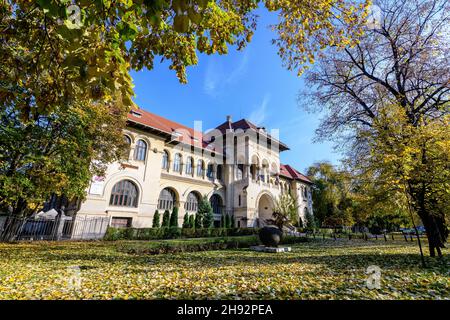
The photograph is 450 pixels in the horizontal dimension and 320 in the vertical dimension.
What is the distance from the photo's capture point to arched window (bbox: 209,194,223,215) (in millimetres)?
28281

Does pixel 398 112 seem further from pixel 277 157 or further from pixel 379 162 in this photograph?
pixel 277 157

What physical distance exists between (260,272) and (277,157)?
104 ft

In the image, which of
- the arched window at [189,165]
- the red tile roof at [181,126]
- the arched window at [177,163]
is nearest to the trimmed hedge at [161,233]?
the arched window at [177,163]

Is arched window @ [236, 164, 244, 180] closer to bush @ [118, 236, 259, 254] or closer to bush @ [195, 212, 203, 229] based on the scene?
bush @ [195, 212, 203, 229]

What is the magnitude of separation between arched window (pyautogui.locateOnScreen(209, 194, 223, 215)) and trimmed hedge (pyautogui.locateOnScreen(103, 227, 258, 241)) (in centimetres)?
546

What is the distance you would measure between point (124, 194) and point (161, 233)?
4992 mm

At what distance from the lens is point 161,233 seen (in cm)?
1922

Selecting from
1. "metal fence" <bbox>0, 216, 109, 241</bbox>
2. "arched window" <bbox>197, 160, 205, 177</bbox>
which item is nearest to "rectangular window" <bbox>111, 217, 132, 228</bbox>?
"metal fence" <bbox>0, 216, 109, 241</bbox>

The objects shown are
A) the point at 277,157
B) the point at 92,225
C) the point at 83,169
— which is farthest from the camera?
the point at 277,157

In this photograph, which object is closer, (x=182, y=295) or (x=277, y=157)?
(x=182, y=295)

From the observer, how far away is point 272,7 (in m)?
4.25

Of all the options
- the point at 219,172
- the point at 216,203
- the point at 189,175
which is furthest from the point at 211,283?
the point at 219,172

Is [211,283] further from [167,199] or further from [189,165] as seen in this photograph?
[189,165]
